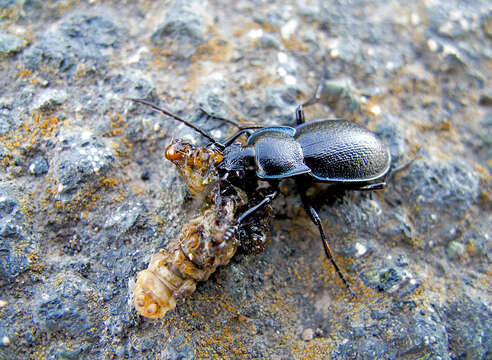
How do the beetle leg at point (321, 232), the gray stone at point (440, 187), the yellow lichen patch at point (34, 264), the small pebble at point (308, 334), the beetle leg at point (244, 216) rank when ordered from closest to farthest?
the beetle leg at point (244, 216) → the yellow lichen patch at point (34, 264) → the small pebble at point (308, 334) → the beetle leg at point (321, 232) → the gray stone at point (440, 187)

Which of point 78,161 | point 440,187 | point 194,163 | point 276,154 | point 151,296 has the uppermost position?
point 194,163

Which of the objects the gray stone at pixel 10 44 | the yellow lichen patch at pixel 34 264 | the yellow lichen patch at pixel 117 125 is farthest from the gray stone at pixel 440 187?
the gray stone at pixel 10 44

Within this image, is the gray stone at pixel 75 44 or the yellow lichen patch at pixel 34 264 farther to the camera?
the gray stone at pixel 75 44

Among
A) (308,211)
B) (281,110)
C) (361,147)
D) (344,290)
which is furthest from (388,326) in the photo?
(281,110)

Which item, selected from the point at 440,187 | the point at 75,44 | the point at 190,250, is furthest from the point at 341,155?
the point at 75,44

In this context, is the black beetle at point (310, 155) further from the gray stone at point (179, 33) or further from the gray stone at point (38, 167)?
the gray stone at point (38, 167)

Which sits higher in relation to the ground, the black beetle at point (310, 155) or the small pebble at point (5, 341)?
the black beetle at point (310, 155)

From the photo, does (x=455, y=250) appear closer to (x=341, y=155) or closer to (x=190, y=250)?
(x=341, y=155)
